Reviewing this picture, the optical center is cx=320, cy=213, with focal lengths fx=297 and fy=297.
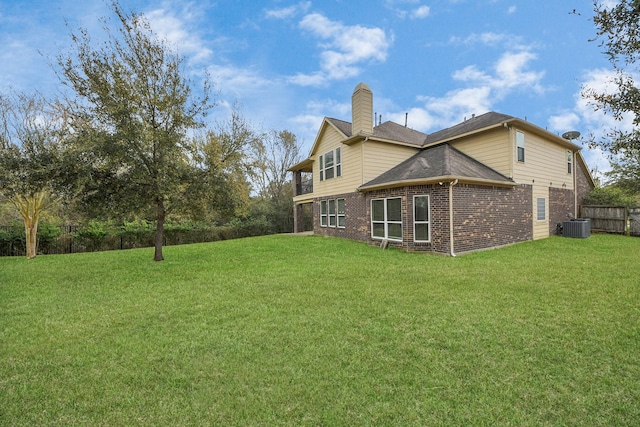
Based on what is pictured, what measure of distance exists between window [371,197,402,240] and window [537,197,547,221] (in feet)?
23.0

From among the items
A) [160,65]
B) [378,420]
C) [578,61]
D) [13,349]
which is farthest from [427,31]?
[13,349]

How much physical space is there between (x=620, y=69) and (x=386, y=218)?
28.1 ft

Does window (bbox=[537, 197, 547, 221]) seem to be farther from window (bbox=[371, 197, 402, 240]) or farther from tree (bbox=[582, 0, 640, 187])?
tree (bbox=[582, 0, 640, 187])

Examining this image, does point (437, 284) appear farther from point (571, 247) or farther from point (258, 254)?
point (571, 247)

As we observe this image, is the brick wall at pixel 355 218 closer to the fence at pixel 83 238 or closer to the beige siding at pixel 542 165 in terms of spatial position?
the beige siding at pixel 542 165

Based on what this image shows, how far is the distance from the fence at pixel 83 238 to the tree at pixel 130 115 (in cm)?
821

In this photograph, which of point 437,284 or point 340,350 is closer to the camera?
point 340,350

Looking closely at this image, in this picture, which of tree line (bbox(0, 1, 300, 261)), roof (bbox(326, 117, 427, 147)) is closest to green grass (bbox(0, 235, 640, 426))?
tree line (bbox(0, 1, 300, 261))

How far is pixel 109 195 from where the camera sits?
8.91 m

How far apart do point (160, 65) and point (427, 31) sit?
1071 centimetres

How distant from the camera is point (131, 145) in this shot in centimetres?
819

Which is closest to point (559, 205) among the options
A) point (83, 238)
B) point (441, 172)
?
point (441, 172)

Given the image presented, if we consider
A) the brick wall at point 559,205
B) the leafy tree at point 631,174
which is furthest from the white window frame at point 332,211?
the leafy tree at point 631,174

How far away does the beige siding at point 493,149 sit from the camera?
38.9 ft
